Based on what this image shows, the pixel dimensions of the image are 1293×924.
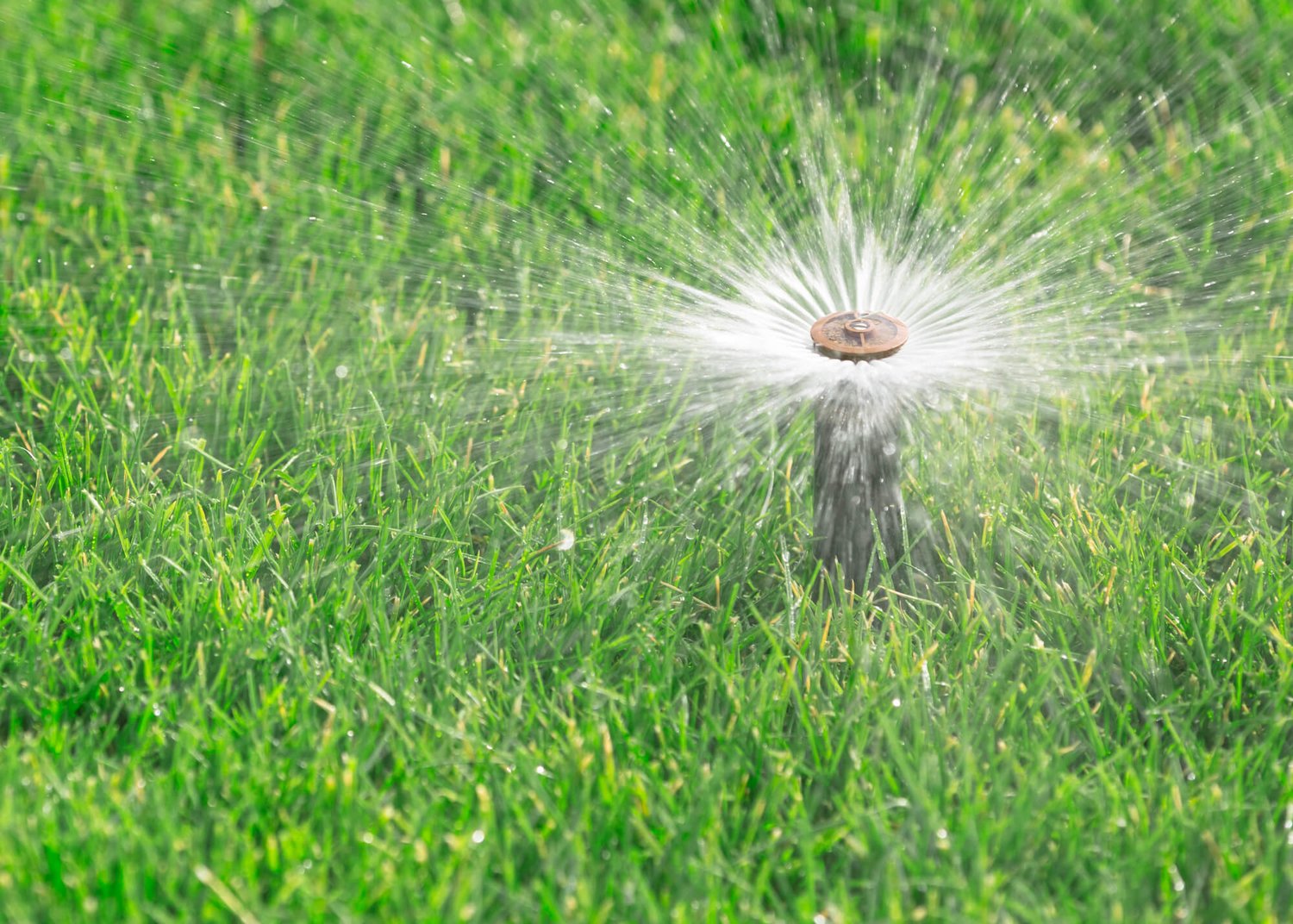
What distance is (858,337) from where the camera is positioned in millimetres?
1974

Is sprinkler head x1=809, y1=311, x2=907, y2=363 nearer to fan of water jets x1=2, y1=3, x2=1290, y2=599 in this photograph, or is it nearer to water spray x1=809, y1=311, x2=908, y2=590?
water spray x1=809, y1=311, x2=908, y2=590

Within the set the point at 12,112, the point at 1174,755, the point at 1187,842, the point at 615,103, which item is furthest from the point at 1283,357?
the point at 12,112

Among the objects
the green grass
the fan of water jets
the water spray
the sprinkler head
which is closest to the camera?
the green grass

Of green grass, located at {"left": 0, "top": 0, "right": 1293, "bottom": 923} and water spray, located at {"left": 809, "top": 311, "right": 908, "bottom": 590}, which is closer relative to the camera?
green grass, located at {"left": 0, "top": 0, "right": 1293, "bottom": 923}

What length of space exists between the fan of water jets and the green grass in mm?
18

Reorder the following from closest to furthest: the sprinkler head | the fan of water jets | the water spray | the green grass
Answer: the green grass
the sprinkler head
the water spray
the fan of water jets

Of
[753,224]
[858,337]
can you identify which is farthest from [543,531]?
[753,224]

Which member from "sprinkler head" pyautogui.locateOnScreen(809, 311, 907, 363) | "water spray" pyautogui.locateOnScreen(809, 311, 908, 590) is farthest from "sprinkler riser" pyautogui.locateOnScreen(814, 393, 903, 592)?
"sprinkler head" pyautogui.locateOnScreen(809, 311, 907, 363)

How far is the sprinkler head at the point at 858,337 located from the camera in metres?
1.95

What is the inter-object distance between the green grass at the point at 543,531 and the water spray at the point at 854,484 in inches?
3.1

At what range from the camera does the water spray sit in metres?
2.12

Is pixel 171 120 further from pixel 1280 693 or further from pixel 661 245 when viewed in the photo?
pixel 1280 693

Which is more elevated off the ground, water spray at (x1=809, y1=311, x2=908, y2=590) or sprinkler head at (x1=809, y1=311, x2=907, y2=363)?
sprinkler head at (x1=809, y1=311, x2=907, y2=363)

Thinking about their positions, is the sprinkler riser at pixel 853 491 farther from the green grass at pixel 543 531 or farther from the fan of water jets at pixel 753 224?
the fan of water jets at pixel 753 224
